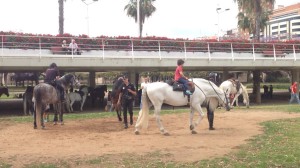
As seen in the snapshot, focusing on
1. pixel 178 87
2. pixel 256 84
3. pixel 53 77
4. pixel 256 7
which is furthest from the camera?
pixel 256 7

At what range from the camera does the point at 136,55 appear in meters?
26.2

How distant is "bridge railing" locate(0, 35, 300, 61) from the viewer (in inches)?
917

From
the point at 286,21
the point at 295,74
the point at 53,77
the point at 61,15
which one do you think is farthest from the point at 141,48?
the point at 286,21

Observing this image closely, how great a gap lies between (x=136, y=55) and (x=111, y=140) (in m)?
16.1

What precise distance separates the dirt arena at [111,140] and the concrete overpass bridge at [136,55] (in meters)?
7.33

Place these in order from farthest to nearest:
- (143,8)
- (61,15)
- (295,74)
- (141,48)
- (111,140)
Answer: 1. (143,8)
2. (61,15)
3. (295,74)
4. (141,48)
5. (111,140)

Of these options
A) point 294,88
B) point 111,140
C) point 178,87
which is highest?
point 178,87

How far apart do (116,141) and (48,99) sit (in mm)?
3921

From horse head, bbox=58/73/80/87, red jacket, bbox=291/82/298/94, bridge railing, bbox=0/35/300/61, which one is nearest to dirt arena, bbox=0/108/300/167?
horse head, bbox=58/73/80/87

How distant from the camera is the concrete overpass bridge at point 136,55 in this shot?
2155 centimetres

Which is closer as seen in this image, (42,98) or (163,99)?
(163,99)

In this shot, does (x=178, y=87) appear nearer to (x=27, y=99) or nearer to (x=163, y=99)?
(x=163, y=99)

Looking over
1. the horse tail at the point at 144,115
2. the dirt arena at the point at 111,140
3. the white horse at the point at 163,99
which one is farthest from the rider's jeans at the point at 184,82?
the dirt arena at the point at 111,140

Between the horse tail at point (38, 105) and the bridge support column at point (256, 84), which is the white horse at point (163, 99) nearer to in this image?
the horse tail at point (38, 105)
